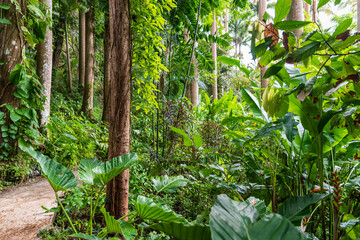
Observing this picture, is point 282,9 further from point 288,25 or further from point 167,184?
point 167,184

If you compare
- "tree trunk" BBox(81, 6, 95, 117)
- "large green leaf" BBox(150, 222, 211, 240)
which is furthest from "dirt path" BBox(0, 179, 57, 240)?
"tree trunk" BBox(81, 6, 95, 117)

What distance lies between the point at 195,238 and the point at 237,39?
A: 82.6ft

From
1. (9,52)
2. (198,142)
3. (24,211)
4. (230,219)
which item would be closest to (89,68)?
(9,52)

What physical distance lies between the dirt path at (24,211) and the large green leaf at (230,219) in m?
1.69

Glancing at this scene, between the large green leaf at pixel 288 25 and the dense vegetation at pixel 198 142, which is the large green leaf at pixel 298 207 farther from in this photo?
the large green leaf at pixel 288 25

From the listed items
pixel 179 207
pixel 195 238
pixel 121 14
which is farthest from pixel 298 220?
pixel 179 207

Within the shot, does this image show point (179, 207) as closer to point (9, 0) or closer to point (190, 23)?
point (9, 0)

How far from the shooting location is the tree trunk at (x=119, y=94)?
1588 millimetres

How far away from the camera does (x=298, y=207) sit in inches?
35.3

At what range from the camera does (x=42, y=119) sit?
3.52 metres

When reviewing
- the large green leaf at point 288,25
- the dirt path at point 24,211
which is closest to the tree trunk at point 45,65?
the dirt path at point 24,211

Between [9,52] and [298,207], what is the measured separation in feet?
11.0

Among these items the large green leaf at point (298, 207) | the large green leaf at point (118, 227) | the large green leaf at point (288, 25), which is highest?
the large green leaf at point (288, 25)

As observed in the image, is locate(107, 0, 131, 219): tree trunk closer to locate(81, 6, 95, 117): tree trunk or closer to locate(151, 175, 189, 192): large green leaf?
locate(151, 175, 189, 192): large green leaf
